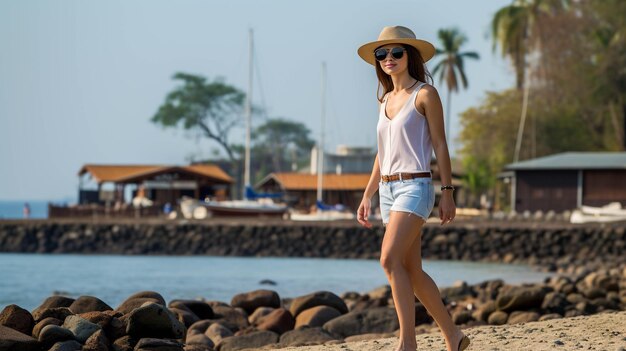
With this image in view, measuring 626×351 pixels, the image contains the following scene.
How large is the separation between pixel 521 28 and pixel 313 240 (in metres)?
21.6

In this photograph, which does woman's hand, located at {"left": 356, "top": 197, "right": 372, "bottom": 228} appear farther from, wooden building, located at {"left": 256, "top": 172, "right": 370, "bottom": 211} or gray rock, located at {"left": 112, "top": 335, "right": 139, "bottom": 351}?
wooden building, located at {"left": 256, "top": 172, "right": 370, "bottom": 211}

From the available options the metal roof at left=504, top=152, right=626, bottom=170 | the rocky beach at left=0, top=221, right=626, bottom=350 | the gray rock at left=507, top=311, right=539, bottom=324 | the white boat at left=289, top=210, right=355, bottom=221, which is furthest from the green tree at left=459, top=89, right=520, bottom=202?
the gray rock at left=507, top=311, right=539, bottom=324

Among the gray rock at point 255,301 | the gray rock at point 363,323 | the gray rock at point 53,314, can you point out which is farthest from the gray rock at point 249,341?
the gray rock at point 255,301

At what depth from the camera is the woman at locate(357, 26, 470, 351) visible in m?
6.35

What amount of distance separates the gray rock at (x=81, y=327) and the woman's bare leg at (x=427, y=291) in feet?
7.51

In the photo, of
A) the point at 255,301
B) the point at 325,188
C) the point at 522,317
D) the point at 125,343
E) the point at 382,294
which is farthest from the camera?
the point at 325,188

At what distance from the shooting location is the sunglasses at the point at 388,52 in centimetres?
657

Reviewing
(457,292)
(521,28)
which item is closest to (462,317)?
(457,292)

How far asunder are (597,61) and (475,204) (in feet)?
30.4

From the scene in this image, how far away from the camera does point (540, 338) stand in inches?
296

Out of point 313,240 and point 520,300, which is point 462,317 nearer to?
point 520,300

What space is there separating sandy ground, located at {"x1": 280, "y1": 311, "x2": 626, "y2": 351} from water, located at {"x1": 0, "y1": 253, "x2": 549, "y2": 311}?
1706 cm

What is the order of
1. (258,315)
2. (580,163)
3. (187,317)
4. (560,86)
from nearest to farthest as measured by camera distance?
(187,317), (258,315), (580,163), (560,86)

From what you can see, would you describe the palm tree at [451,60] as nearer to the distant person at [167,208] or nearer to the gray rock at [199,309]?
the distant person at [167,208]
